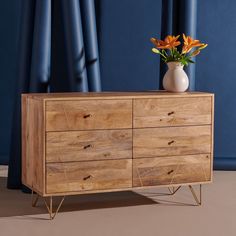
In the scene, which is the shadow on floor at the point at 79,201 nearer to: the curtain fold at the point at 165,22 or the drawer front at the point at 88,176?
the drawer front at the point at 88,176

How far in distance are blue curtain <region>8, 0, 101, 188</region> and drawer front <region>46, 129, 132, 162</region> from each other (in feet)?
1.95

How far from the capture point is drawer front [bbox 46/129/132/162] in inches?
151

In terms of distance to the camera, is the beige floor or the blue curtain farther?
the blue curtain

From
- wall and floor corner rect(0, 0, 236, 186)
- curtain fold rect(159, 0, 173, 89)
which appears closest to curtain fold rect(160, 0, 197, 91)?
curtain fold rect(159, 0, 173, 89)

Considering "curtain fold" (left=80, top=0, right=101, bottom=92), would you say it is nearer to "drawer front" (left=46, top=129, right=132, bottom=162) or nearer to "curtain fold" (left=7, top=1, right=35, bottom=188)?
"curtain fold" (left=7, top=1, right=35, bottom=188)

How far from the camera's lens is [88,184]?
155 inches

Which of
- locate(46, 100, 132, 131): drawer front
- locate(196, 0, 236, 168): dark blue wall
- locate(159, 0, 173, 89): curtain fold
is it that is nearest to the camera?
locate(46, 100, 132, 131): drawer front

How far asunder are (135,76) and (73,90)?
0.91m

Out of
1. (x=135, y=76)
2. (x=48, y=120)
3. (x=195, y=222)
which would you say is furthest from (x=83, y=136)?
(x=135, y=76)

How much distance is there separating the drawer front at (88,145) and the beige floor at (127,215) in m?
0.34

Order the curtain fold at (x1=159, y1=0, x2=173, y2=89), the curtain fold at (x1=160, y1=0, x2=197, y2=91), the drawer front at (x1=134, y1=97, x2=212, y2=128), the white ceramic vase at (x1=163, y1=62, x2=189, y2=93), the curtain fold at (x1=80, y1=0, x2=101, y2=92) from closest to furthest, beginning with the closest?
the drawer front at (x1=134, y1=97, x2=212, y2=128) < the white ceramic vase at (x1=163, y1=62, x2=189, y2=93) < the curtain fold at (x1=80, y1=0, x2=101, y2=92) < the curtain fold at (x1=160, y1=0, x2=197, y2=91) < the curtain fold at (x1=159, y1=0, x2=173, y2=89)

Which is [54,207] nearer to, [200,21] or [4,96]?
[4,96]

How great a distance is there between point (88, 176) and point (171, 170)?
0.51m

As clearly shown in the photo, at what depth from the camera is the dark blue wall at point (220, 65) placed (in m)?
5.23
